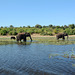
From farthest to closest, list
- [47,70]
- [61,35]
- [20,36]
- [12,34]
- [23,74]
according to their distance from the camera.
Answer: [12,34], [61,35], [20,36], [47,70], [23,74]

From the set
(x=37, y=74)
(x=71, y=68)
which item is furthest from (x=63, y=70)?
(x=37, y=74)

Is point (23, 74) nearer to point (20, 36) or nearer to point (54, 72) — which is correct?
point (54, 72)

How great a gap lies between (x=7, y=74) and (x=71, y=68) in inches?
131

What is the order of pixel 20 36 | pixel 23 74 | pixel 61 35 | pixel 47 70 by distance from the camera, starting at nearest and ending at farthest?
1. pixel 23 74
2. pixel 47 70
3. pixel 20 36
4. pixel 61 35

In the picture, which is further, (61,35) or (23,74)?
(61,35)

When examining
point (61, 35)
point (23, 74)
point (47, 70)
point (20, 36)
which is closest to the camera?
point (23, 74)

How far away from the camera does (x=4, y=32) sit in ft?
186

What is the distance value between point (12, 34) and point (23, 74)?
50645 millimetres

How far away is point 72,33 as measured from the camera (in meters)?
56.5

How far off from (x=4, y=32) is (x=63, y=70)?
51.8 m

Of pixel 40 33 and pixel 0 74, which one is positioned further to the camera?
pixel 40 33

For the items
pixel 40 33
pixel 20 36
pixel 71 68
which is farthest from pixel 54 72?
pixel 40 33

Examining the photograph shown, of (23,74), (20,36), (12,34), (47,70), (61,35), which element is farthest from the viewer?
(12,34)

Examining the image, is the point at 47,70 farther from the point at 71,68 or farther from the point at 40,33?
the point at 40,33
